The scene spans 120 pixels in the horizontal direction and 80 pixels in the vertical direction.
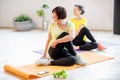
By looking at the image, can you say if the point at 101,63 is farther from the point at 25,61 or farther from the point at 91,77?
the point at 25,61

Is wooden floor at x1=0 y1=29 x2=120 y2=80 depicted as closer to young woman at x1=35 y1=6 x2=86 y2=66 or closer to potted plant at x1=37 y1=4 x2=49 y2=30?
young woman at x1=35 y1=6 x2=86 y2=66

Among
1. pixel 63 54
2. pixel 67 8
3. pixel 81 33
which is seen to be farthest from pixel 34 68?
pixel 67 8

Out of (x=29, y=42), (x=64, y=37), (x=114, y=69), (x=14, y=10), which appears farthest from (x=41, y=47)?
(x=14, y=10)

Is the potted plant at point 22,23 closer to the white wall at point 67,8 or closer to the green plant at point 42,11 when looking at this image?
the white wall at point 67,8

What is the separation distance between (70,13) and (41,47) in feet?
7.40

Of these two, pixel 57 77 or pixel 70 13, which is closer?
pixel 57 77

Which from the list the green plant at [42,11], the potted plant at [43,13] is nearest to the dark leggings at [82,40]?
the potted plant at [43,13]

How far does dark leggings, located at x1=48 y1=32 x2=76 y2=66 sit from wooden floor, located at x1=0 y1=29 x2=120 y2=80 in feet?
0.62

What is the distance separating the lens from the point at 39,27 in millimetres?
7246

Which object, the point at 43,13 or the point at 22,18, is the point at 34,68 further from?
the point at 22,18

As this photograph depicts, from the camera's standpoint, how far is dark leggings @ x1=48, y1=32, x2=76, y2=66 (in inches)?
134

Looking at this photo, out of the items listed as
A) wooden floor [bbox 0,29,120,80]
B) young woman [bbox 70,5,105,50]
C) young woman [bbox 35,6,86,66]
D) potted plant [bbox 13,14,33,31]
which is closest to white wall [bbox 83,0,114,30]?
wooden floor [bbox 0,29,120,80]

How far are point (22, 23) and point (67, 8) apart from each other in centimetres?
130

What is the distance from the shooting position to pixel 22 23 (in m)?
6.90
